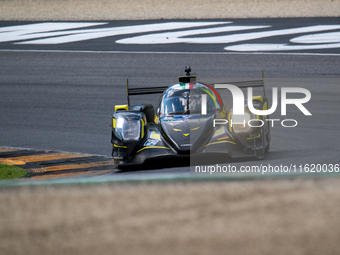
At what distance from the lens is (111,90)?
41.5 ft

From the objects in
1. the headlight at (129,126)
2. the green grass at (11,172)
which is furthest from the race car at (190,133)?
the green grass at (11,172)

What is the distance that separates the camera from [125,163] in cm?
729

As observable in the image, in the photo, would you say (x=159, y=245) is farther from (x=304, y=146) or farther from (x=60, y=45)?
(x=60, y=45)

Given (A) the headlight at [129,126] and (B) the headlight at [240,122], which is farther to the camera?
(A) the headlight at [129,126]

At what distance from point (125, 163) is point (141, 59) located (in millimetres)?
8521

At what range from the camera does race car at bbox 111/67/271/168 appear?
7.07m

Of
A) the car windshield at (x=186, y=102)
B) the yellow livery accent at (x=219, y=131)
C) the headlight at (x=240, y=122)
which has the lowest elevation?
the yellow livery accent at (x=219, y=131)

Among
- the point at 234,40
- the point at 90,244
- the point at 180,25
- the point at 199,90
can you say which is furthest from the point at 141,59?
the point at 90,244

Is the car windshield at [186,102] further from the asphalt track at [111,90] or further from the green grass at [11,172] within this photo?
the green grass at [11,172]

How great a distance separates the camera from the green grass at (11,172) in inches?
288

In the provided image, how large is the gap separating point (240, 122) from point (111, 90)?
6.00 m

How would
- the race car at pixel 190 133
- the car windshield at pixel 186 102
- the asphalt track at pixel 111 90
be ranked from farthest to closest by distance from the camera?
the asphalt track at pixel 111 90
the car windshield at pixel 186 102
the race car at pixel 190 133

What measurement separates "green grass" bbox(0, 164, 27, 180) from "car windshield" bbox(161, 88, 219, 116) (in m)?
2.26

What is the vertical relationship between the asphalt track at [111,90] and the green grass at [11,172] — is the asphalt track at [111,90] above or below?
above
